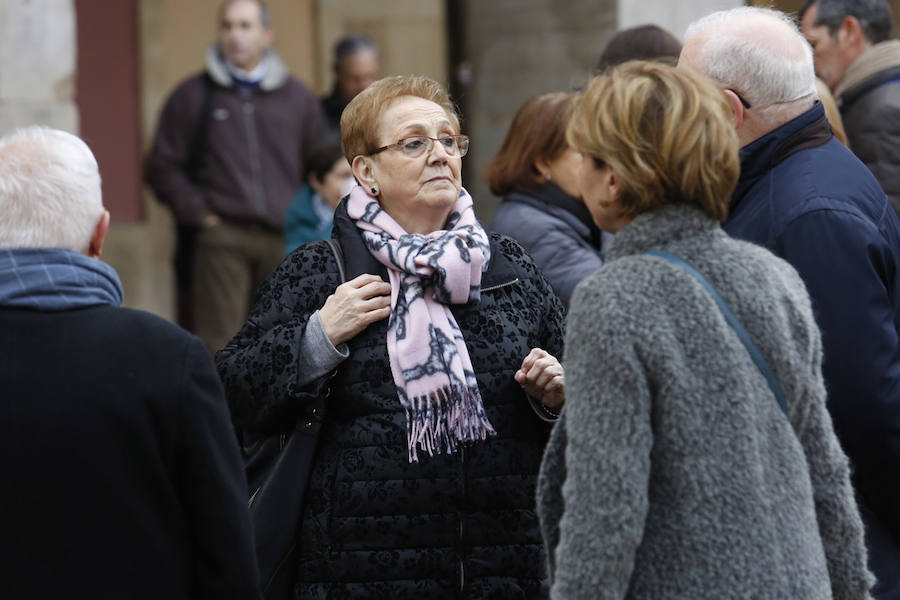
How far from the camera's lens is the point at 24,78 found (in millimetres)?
6008

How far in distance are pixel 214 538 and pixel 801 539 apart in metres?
1.13

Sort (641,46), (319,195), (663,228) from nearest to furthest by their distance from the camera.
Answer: (663,228) < (641,46) < (319,195)

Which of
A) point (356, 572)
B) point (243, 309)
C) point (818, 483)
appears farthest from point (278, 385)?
point (243, 309)

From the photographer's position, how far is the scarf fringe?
11.1 feet

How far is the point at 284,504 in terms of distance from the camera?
343 cm

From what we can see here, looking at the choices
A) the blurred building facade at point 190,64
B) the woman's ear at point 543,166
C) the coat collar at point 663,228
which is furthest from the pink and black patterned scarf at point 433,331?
the blurred building facade at point 190,64

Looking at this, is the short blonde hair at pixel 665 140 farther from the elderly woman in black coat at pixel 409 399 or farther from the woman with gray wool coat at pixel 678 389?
the elderly woman in black coat at pixel 409 399

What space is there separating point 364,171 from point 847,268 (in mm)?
1208

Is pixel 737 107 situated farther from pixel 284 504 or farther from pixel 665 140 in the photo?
pixel 284 504

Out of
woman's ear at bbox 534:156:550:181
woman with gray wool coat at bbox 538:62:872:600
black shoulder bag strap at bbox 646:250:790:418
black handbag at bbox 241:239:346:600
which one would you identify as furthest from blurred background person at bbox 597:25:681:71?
black shoulder bag strap at bbox 646:250:790:418

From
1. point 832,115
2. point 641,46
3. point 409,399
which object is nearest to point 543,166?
point 641,46

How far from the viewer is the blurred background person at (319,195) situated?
6246mm

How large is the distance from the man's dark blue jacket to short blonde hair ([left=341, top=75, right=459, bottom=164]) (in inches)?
31.5

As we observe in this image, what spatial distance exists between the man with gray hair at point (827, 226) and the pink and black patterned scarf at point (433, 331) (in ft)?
2.29
